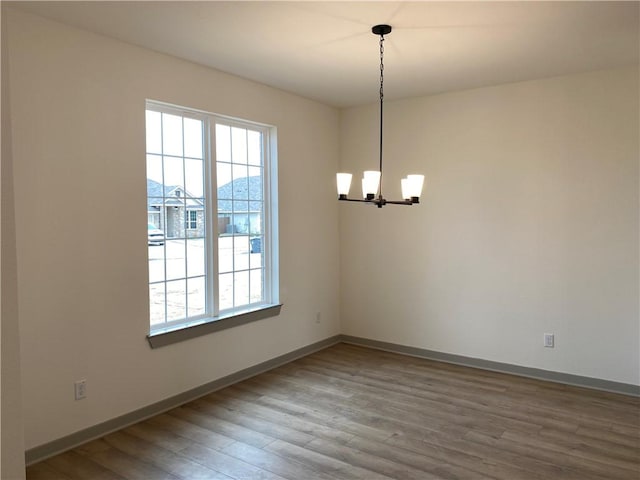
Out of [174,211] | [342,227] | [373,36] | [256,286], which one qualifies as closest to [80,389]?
[174,211]

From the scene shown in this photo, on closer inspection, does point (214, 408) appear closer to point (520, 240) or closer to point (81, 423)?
point (81, 423)

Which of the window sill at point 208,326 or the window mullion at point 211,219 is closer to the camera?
the window sill at point 208,326

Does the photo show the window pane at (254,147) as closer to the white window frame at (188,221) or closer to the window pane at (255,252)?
the window pane at (255,252)

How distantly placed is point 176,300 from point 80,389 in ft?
3.13

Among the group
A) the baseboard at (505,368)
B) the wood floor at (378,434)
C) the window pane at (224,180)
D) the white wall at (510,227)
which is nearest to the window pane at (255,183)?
the window pane at (224,180)

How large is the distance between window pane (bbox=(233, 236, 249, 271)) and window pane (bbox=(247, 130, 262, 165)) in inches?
29.2

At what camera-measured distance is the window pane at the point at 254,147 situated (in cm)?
448

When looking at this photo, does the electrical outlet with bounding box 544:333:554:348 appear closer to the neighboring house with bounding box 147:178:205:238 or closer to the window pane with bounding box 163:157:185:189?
the neighboring house with bounding box 147:178:205:238

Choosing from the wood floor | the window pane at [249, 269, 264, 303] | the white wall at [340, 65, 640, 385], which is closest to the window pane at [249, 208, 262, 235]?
the window pane at [249, 269, 264, 303]

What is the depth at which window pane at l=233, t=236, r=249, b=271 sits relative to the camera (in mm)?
4348

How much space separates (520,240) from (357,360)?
1.98m

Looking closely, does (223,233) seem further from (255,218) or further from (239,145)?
(239,145)

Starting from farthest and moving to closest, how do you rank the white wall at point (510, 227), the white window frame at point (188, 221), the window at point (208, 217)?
the white wall at point (510, 227)
the white window frame at point (188, 221)
the window at point (208, 217)

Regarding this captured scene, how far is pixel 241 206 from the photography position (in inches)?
173
